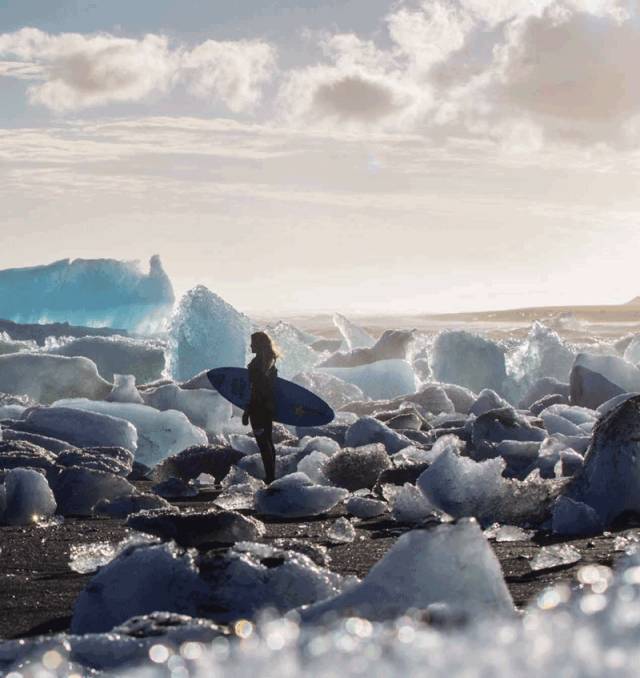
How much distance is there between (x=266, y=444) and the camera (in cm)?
709

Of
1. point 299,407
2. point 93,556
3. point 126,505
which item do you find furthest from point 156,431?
point 93,556

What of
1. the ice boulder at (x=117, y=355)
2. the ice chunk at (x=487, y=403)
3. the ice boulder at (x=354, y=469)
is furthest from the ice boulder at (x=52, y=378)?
the ice boulder at (x=354, y=469)

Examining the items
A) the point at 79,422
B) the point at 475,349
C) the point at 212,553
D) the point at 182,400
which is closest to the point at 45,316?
the point at 475,349

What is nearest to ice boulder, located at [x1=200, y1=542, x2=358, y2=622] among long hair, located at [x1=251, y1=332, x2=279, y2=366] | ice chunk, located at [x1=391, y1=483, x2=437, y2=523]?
ice chunk, located at [x1=391, y1=483, x2=437, y2=523]

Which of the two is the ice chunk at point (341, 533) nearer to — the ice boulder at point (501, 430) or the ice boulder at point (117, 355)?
the ice boulder at point (501, 430)

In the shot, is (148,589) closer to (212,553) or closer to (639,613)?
(212,553)

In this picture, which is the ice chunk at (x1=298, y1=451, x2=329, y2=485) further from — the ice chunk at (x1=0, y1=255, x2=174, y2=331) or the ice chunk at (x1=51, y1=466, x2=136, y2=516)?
the ice chunk at (x1=0, y1=255, x2=174, y2=331)

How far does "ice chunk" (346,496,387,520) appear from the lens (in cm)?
523

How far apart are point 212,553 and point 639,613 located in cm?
188

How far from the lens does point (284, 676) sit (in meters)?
0.68

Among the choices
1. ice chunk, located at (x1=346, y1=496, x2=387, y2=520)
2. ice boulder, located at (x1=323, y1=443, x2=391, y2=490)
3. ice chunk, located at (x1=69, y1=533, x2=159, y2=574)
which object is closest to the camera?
ice chunk, located at (x1=69, y1=533, x2=159, y2=574)

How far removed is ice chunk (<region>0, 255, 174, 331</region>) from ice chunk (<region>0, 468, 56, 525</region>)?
85.5ft

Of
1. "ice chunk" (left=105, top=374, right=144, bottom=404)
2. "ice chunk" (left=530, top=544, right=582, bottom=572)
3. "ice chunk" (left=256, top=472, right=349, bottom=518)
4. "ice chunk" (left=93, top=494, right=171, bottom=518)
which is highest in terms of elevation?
"ice chunk" (left=530, top=544, right=582, bottom=572)

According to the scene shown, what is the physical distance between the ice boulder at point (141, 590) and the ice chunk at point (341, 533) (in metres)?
1.88
